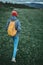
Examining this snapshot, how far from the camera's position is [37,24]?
19.4 meters

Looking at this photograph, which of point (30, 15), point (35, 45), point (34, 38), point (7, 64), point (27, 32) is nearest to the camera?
point (7, 64)

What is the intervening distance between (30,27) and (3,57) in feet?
24.6

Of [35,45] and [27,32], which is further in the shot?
[27,32]

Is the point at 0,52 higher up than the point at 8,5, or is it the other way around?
the point at 0,52

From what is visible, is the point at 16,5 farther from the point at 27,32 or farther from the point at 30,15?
the point at 27,32

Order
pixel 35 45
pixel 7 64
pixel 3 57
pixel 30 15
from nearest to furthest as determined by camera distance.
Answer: pixel 7 64 → pixel 3 57 → pixel 35 45 → pixel 30 15

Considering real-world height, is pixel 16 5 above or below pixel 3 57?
below

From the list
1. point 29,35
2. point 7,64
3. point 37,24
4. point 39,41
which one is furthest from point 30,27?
point 7,64

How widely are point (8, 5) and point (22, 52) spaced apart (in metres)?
13.7

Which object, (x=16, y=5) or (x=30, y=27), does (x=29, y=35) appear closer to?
(x=30, y=27)

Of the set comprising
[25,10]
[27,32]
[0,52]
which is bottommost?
[25,10]

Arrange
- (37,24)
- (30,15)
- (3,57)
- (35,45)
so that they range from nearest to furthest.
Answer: (3,57)
(35,45)
(37,24)
(30,15)

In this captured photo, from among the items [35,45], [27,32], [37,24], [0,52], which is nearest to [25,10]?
[37,24]

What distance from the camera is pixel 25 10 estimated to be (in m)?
26.3
